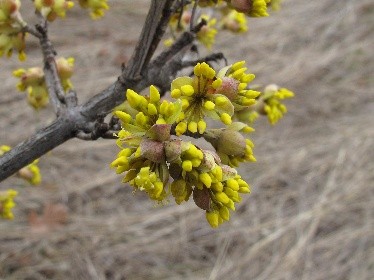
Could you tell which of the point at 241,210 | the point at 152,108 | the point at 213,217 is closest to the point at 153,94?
the point at 152,108

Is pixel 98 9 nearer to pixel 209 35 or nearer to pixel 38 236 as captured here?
pixel 209 35

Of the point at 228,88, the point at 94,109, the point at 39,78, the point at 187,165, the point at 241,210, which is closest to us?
the point at 187,165

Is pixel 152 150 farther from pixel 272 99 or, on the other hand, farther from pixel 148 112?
pixel 272 99

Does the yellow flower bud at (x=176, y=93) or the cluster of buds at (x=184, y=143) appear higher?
the yellow flower bud at (x=176, y=93)

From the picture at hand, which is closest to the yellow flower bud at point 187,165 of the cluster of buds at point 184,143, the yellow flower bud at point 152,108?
the cluster of buds at point 184,143

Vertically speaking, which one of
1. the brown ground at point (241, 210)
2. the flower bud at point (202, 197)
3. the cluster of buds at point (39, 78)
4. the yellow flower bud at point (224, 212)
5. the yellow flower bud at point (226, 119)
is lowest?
the brown ground at point (241, 210)

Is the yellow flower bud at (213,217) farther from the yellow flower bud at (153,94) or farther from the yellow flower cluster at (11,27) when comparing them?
the yellow flower cluster at (11,27)

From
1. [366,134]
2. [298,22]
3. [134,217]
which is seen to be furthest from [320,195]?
[298,22]
